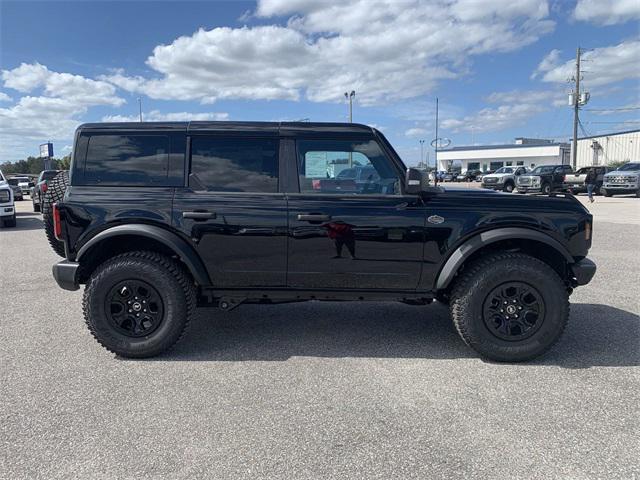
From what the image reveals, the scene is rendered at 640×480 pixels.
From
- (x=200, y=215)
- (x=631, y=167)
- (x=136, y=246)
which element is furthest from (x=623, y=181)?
(x=136, y=246)

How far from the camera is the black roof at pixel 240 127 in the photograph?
380 cm

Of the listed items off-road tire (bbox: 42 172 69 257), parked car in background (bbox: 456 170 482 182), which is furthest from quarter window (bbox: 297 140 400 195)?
parked car in background (bbox: 456 170 482 182)

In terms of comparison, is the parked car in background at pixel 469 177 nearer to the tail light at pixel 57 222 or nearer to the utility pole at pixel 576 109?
the utility pole at pixel 576 109

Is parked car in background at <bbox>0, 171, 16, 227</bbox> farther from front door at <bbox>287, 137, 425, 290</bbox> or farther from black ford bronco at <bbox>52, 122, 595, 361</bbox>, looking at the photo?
front door at <bbox>287, 137, 425, 290</bbox>

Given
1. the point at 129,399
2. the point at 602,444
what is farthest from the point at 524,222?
the point at 129,399

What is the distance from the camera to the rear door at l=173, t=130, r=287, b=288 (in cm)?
368

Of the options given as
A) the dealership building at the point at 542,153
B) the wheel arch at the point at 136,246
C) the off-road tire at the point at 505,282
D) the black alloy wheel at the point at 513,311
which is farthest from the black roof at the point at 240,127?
the dealership building at the point at 542,153

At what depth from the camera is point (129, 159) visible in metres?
3.80

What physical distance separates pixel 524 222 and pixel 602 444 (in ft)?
5.68

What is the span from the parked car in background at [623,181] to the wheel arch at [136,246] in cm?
2622

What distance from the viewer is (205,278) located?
149 inches

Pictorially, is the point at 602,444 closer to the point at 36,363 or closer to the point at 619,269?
the point at 36,363

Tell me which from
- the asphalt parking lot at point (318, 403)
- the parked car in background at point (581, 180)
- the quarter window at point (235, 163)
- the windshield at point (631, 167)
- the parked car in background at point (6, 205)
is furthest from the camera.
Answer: the parked car in background at point (581, 180)

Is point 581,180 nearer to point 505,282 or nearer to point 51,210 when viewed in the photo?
point 505,282
